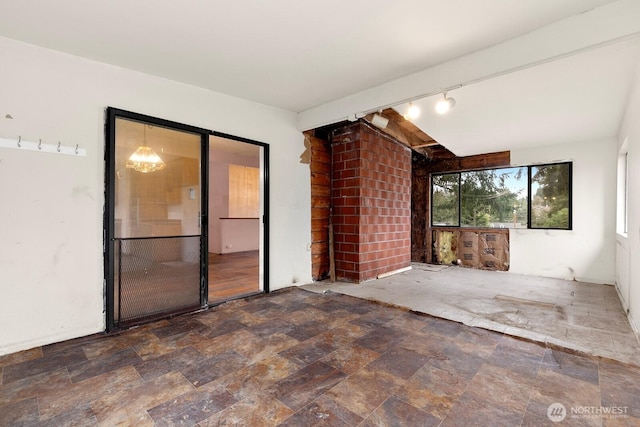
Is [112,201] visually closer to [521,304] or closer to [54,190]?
[54,190]

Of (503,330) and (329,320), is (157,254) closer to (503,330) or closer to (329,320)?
(329,320)

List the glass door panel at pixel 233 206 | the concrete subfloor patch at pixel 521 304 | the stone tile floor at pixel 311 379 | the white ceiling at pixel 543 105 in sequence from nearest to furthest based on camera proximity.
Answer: the stone tile floor at pixel 311 379
the concrete subfloor patch at pixel 521 304
the white ceiling at pixel 543 105
the glass door panel at pixel 233 206

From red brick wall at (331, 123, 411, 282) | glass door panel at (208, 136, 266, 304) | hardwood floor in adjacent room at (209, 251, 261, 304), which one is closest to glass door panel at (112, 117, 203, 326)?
hardwood floor in adjacent room at (209, 251, 261, 304)

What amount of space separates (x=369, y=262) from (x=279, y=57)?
3512mm

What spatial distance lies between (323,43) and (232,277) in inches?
159

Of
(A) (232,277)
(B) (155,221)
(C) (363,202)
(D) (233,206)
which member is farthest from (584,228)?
(D) (233,206)

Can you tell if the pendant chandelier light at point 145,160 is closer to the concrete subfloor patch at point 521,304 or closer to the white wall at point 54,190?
the white wall at point 54,190

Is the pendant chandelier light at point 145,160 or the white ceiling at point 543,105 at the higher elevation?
the white ceiling at point 543,105

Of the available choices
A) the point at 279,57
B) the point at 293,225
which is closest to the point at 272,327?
the point at 293,225

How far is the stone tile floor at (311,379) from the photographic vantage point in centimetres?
170

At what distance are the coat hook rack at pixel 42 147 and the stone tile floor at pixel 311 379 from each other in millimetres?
1735

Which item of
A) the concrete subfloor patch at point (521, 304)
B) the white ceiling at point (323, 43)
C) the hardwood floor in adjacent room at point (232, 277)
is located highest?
the white ceiling at point (323, 43)

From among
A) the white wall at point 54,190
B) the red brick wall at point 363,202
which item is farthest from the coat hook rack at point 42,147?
the red brick wall at point 363,202

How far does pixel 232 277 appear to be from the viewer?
17.2ft
